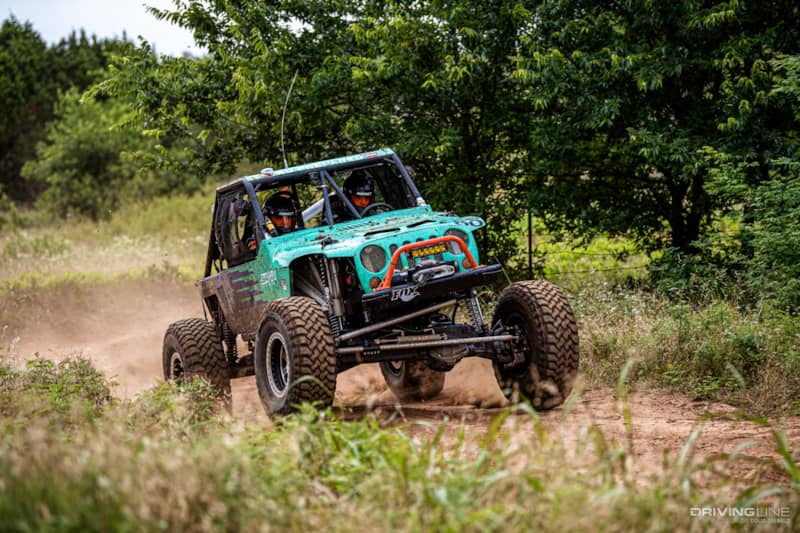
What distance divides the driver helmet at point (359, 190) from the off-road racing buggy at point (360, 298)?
10 millimetres

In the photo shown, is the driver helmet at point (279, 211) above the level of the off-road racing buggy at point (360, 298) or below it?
above

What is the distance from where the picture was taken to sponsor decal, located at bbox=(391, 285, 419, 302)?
7.00 m

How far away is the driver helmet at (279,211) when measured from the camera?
8742mm

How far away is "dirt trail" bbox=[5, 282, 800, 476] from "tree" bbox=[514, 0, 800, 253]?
397 cm

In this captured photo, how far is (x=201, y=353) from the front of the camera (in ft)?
29.5

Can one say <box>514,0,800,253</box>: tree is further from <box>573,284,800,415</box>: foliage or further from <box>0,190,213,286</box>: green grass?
<box>0,190,213,286</box>: green grass

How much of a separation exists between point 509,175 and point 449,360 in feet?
23.1

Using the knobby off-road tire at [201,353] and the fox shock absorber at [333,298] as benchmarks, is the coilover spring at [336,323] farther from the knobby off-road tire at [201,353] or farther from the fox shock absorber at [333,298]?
the knobby off-road tire at [201,353]

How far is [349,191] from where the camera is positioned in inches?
354

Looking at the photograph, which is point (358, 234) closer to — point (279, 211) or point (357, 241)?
point (357, 241)

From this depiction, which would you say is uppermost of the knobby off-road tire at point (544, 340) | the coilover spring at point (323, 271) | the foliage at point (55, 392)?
the coilover spring at point (323, 271)

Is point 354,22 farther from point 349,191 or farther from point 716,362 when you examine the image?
point 716,362

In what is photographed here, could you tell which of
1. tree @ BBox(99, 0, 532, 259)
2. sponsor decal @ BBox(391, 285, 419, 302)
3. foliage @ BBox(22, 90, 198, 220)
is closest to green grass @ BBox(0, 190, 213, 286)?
foliage @ BBox(22, 90, 198, 220)

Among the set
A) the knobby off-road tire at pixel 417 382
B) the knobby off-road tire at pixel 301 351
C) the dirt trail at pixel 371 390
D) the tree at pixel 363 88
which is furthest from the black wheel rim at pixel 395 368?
the tree at pixel 363 88
